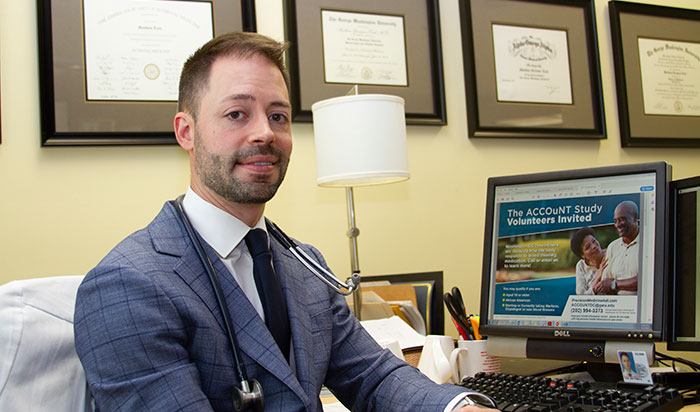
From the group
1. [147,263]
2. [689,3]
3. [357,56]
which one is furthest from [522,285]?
[689,3]

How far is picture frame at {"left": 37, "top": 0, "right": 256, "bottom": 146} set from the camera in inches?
68.9

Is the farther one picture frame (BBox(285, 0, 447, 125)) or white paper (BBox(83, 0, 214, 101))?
picture frame (BBox(285, 0, 447, 125))

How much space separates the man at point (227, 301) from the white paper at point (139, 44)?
811mm

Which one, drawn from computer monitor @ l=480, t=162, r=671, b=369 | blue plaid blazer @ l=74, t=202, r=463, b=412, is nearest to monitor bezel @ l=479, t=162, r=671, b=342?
computer monitor @ l=480, t=162, r=671, b=369

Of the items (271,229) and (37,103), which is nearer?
(271,229)

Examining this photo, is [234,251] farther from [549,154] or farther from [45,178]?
[549,154]

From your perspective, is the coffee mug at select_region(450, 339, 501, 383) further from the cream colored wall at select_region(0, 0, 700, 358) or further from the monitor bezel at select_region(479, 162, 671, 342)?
the cream colored wall at select_region(0, 0, 700, 358)

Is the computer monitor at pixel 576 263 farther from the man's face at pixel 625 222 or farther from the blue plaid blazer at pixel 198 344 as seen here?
the blue plaid blazer at pixel 198 344

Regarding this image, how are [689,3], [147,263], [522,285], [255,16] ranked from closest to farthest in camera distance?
[147,263], [522,285], [255,16], [689,3]

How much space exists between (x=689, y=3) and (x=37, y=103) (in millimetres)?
2703

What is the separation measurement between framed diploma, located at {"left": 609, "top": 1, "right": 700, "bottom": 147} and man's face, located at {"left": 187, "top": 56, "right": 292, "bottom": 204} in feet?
6.33

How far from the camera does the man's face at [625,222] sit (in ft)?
3.74

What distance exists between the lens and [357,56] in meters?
2.11

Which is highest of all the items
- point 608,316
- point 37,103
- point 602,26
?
point 602,26
